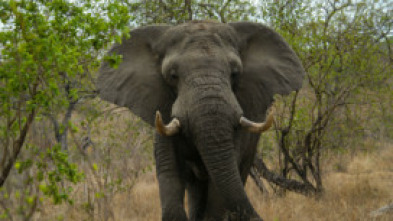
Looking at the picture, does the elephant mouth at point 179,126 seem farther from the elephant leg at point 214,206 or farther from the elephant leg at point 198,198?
the elephant leg at point 198,198

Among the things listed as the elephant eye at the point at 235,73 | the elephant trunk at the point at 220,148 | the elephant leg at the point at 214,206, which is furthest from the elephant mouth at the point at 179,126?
the elephant leg at the point at 214,206

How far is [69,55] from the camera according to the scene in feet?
9.60

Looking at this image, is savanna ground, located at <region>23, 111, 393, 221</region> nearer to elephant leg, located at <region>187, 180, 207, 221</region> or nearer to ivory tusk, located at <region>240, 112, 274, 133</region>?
elephant leg, located at <region>187, 180, 207, 221</region>

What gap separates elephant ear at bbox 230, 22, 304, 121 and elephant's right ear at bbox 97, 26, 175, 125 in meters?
0.89

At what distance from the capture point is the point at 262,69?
5203 mm

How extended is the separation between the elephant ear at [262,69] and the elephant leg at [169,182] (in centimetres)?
105

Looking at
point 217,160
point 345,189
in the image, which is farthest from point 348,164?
point 217,160

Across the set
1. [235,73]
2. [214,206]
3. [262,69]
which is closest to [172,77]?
[235,73]

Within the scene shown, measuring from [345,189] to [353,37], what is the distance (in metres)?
2.63

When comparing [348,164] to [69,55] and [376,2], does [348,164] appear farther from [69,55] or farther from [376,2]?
[69,55]

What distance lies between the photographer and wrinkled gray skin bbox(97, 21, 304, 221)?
4.13 meters

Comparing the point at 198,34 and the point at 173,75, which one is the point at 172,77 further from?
the point at 198,34

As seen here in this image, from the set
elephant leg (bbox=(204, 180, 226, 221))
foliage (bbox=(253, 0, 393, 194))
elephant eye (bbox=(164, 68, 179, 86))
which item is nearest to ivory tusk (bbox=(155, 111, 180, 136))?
elephant eye (bbox=(164, 68, 179, 86))

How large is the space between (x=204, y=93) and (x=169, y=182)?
1.06 m
